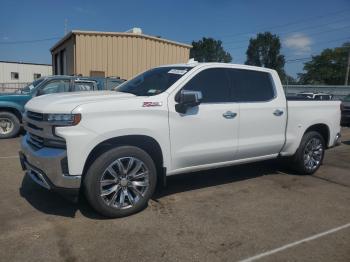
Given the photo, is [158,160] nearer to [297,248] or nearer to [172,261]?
[172,261]

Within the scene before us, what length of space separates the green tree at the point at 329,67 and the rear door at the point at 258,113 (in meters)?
71.6

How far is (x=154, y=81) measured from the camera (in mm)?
5059

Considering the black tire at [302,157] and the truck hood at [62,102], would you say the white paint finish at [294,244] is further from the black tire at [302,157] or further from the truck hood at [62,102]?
the truck hood at [62,102]

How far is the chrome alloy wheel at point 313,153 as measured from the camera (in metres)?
6.48

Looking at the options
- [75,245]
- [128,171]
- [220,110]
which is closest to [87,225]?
[75,245]

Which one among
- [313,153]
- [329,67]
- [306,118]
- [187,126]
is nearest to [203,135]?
[187,126]

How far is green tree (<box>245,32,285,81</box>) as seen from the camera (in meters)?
83.7

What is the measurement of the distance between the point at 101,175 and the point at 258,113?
8.71ft

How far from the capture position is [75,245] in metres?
3.54

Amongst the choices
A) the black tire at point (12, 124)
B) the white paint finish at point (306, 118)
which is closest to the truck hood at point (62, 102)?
the white paint finish at point (306, 118)

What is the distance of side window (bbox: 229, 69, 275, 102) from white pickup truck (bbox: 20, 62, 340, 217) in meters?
0.02

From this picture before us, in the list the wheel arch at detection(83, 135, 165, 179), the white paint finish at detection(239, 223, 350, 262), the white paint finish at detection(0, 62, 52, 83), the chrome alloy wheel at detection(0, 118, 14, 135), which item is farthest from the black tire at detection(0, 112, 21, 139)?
the white paint finish at detection(0, 62, 52, 83)

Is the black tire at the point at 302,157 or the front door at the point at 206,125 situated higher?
the front door at the point at 206,125

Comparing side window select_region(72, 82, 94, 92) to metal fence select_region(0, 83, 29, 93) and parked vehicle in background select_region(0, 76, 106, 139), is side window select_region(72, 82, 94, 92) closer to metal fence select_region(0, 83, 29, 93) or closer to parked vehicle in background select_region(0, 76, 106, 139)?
parked vehicle in background select_region(0, 76, 106, 139)
